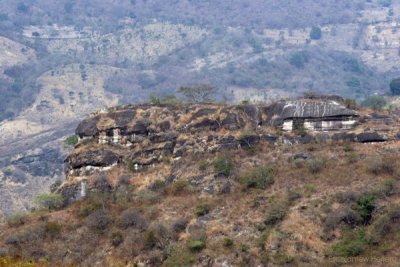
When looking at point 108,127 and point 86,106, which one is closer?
point 108,127

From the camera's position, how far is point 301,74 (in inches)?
7717

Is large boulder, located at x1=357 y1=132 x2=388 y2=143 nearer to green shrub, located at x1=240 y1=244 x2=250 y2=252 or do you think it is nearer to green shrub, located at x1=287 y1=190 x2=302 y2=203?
green shrub, located at x1=287 y1=190 x2=302 y2=203

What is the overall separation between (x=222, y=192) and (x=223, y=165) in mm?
2576

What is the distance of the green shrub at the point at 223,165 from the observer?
2539 inches

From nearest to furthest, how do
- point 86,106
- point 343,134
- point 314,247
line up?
1. point 314,247
2. point 343,134
3. point 86,106

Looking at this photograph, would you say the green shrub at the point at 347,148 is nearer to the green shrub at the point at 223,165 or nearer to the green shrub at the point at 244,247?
the green shrub at the point at 223,165

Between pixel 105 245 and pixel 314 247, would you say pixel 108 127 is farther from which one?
pixel 314 247

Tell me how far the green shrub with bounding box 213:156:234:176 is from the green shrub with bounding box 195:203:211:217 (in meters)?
4.38

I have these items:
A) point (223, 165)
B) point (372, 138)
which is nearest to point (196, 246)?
point (223, 165)

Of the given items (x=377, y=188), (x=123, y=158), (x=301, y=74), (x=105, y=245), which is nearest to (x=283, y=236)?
(x=377, y=188)

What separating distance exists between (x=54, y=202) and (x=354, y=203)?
76.0 ft

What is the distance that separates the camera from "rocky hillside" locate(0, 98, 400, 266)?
54.9 metres

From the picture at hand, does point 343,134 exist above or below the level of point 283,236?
above

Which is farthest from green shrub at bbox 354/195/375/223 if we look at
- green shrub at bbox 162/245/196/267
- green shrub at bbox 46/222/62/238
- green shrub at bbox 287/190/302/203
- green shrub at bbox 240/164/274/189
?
green shrub at bbox 46/222/62/238
